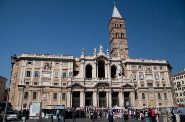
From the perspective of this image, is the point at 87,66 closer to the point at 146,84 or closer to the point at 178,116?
the point at 146,84

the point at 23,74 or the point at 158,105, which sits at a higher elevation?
the point at 23,74

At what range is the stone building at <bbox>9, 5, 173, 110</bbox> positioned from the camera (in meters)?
46.2

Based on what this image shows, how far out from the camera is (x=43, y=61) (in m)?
50.1

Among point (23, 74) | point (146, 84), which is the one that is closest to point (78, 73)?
point (23, 74)

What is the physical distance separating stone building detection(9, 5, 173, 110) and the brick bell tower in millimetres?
9805

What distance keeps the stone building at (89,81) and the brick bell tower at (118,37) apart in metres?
9.80

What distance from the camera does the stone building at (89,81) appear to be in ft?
152

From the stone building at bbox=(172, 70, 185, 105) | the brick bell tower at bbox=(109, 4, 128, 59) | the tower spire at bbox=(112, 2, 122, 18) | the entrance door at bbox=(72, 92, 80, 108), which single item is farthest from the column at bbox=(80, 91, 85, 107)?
the stone building at bbox=(172, 70, 185, 105)

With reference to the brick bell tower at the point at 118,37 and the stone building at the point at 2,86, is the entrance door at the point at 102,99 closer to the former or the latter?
the brick bell tower at the point at 118,37

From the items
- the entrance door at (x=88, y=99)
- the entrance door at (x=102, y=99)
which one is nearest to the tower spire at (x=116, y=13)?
the entrance door at (x=102, y=99)

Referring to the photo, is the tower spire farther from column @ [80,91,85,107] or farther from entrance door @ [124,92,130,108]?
column @ [80,91,85,107]

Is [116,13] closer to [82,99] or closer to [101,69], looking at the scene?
[101,69]

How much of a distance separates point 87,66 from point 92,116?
25.7 meters

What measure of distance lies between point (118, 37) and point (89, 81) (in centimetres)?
2644
